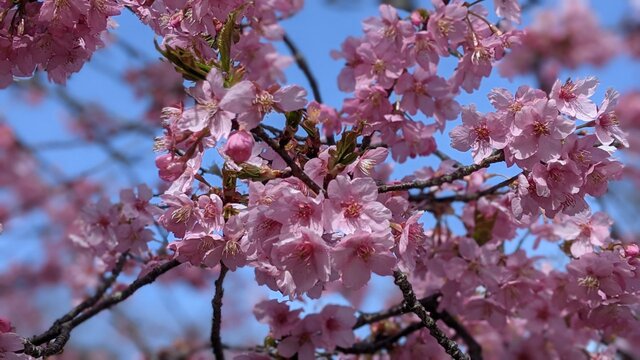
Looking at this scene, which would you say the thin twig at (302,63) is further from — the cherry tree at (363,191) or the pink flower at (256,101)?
the pink flower at (256,101)

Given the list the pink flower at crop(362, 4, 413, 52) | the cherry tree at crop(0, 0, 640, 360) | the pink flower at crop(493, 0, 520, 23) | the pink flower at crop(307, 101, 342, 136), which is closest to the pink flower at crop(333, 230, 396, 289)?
the cherry tree at crop(0, 0, 640, 360)

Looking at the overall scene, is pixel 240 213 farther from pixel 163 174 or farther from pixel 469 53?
pixel 469 53

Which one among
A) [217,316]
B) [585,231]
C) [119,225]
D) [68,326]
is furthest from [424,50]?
[68,326]

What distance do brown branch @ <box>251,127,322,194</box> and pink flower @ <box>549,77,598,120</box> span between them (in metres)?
0.79

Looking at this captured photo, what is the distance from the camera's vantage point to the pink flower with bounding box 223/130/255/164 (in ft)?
5.22

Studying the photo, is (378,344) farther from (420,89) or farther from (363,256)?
(363,256)

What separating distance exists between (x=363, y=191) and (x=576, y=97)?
2.63 ft

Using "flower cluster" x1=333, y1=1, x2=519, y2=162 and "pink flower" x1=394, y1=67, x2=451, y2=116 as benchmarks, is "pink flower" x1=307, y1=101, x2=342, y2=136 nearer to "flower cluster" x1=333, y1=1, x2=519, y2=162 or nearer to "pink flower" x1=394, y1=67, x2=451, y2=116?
"flower cluster" x1=333, y1=1, x2=519, y2=162

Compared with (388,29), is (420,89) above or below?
below

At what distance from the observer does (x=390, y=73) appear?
8.59 feet

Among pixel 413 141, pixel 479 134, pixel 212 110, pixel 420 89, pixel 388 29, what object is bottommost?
pixel 212 110

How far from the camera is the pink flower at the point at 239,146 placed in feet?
5.22

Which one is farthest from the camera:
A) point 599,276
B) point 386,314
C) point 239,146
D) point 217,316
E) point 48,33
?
point 386,314

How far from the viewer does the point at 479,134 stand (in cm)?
199
